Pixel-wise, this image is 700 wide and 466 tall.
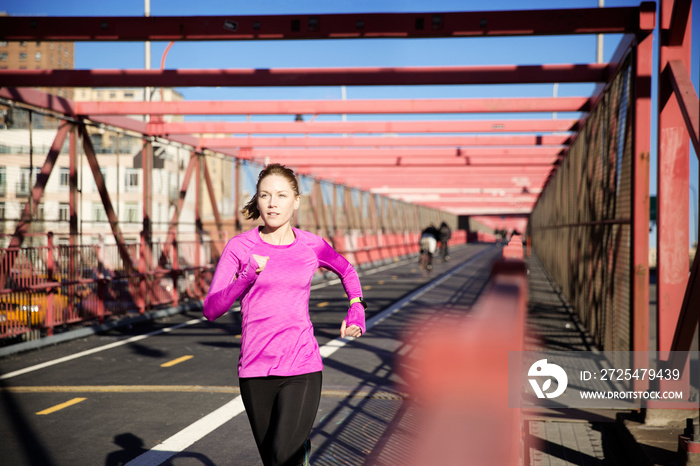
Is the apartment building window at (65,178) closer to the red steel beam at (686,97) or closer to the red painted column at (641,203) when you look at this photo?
the red painted column at (641,203)

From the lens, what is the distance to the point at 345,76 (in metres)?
12.1

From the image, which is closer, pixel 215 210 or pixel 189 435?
pixel 189 435

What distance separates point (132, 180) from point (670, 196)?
49.9 ft

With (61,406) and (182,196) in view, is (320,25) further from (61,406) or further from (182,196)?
(182,196)

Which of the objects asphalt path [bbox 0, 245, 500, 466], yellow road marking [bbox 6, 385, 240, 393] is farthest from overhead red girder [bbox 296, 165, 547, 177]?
yellow road marking [bbox 6, 385, 240, 393]

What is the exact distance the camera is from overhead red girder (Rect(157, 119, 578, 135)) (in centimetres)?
2020

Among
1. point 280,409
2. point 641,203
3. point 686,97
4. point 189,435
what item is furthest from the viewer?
point 641,203

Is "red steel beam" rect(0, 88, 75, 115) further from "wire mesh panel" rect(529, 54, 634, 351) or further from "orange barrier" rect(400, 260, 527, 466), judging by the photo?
"orange barrier" rect(400, 260, 527, 466)

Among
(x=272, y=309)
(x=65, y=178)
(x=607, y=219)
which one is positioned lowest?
(x=272, y=309)

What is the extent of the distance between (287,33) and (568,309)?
34.5ft

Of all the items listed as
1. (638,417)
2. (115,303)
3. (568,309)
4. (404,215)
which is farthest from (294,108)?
(404,215)

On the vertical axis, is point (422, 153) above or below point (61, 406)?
above

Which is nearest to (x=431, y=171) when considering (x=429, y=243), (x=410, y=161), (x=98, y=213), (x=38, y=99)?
(x=410, y=161)

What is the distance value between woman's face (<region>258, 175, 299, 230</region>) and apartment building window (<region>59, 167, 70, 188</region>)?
13.6 meters
